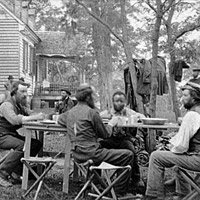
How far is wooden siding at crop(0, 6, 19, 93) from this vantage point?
1892 centimetres

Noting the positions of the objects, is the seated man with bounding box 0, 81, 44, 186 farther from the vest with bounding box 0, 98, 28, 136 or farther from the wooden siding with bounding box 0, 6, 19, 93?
the wooden siding with bounding box 0, 6, 19, 93

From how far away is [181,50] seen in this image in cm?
924

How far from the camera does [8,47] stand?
1914 centimetres

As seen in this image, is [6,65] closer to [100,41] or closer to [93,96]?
[100,41]

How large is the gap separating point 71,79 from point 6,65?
7.94m

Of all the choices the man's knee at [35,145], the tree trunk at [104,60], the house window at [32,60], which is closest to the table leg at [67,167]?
the man's knee at [35,145]

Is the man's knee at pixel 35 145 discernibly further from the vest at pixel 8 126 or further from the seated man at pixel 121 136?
the seated man at pixel 121 136

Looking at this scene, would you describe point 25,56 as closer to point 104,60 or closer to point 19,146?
point 104,60

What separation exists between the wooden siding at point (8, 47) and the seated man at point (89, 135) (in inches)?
567

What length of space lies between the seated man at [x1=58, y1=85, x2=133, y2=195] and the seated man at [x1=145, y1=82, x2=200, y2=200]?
0.38 meters

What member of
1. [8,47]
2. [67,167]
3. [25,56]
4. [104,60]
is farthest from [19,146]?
[25,56]

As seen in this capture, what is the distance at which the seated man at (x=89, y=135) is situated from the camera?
468 centimetres

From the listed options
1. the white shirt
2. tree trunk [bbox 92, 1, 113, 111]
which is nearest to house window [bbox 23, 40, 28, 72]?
tree trunk [bbox 92, 1, 113, 111]

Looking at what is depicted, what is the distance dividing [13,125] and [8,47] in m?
14.1
